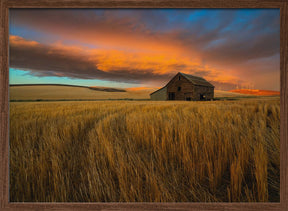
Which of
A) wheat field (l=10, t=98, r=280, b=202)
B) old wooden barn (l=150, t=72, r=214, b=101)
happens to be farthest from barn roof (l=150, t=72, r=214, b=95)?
wheat field (l=10, t=98, r=280, b=202)

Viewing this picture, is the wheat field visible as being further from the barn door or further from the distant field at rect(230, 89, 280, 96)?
the barn door

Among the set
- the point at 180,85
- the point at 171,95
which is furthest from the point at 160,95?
the point at 180,85

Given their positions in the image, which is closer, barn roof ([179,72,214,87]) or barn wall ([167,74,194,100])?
barn roof ([179,72,214,87])

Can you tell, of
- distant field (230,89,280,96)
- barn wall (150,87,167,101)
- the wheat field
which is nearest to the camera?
the wheat field

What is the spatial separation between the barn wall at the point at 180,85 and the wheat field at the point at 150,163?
53cm

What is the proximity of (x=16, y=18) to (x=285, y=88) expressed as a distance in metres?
2.49

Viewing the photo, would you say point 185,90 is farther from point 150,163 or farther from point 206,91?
point 150,163

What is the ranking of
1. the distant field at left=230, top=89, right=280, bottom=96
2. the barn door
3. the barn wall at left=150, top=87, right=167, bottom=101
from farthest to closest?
the barn door → the barn wall at left=150, top=87, right=167, bottom=101 → the distant field at left=230, top=89, right=280, bottom=96

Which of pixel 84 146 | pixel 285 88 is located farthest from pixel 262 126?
pixel 84 146

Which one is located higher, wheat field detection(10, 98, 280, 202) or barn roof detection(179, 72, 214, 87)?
barn roof detection(179, 72, 214, 87)

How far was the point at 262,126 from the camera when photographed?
1281 mm

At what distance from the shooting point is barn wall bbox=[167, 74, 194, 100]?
1701 mm

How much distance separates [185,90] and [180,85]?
12.0 inches

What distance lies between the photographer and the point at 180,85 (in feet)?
5.78
